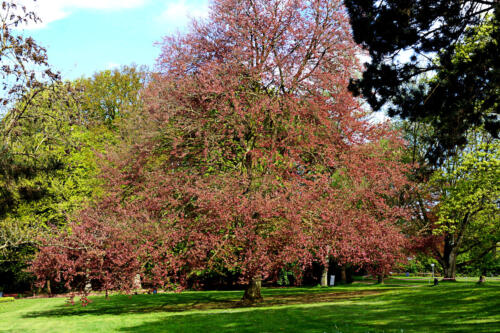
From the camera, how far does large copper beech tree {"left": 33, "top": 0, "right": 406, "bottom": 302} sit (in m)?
15.1

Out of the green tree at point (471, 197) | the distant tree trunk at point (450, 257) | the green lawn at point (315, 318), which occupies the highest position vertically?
the green tree at point (471, 197)

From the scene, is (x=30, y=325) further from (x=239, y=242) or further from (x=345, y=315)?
(x=345, y=315)

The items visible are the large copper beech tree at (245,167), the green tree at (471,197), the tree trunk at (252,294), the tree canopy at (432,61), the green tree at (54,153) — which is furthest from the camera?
the green tree at (471,197)

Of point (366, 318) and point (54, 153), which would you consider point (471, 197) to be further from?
point (54, 153)

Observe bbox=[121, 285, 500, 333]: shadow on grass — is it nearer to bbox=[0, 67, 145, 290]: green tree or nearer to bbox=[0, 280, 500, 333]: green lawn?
bbox=[0, 280, 500, 333]: green lawn

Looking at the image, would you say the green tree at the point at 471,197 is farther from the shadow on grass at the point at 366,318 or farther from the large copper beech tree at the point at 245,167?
the shadow on grass at the point at 366,318

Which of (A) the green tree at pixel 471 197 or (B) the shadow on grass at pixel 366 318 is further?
(A) the green tree at pixel 471 197

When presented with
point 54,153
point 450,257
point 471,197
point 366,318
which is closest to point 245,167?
point 366,318

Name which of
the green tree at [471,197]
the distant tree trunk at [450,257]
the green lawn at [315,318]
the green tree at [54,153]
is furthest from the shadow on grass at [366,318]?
the distant tree trunk at [450,257]

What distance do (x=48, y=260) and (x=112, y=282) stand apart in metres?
2.32

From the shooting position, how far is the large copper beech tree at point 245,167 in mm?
15094

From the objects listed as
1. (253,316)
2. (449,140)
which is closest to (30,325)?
(253,316)

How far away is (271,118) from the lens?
16750 millimetres

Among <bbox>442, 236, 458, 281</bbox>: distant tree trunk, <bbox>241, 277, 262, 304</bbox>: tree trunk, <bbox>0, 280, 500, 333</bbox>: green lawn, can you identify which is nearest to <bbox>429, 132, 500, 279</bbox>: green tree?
<bbox>442, 236, 458, 281</bbox>: distant tree trunk
